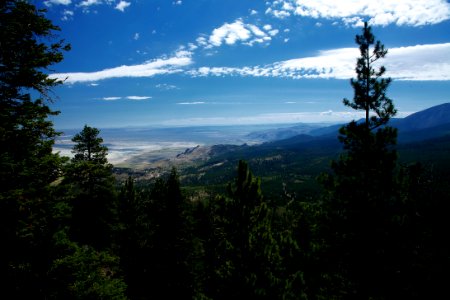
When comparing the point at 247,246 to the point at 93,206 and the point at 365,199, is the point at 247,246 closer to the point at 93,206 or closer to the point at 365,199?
the point at 365,199

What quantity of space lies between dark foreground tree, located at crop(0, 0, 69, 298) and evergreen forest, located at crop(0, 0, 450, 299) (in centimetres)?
4

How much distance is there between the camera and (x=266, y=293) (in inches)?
685

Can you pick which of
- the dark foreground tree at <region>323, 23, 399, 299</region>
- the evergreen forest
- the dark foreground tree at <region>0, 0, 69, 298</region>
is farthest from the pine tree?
the dark foreground tree at <region>0, 0, 69, 298</region>

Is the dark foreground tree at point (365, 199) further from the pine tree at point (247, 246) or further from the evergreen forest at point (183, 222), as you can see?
the pine tree at point (247, 246)

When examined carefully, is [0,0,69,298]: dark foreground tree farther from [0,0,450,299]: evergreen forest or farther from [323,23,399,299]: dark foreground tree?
[323,23,399,299]: dark foreground tree

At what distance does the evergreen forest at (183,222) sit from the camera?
11.3m

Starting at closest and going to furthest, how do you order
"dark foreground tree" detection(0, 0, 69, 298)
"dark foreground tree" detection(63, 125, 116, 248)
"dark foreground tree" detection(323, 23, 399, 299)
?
A: "dark foreground tree" detection(0, 0, 69, 298) → "dark foreground tree" detection(323, 23, 399, 299) → "dark foreground tree" detection(63, 125, 116, 248)

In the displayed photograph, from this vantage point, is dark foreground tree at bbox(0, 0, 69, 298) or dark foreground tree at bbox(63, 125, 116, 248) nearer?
dark foreground tree at bbox(0, 0, 69, 298)

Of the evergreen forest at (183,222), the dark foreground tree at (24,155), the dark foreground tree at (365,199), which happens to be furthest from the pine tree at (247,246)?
the dark foreground tree at (24,155)

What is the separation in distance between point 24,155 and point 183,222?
55.8 ft

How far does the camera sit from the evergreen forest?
11.3 m

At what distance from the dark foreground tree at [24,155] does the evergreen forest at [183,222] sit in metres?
0.04

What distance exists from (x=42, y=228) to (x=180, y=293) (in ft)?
54.6

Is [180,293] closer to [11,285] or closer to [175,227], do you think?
[175,227]
